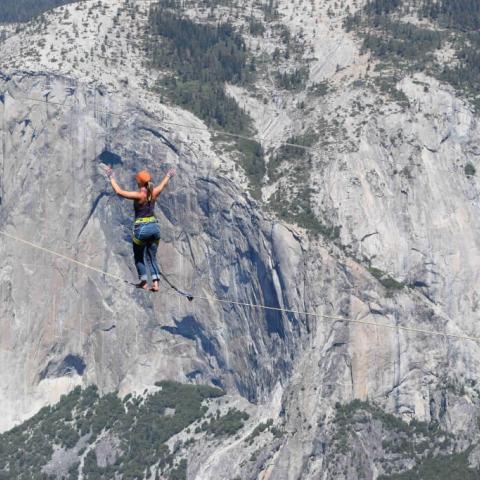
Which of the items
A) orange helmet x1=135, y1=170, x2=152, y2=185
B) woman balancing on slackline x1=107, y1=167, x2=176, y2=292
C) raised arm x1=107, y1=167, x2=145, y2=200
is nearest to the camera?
orange helmet x1=135, y1=170, x2=152, y2=185

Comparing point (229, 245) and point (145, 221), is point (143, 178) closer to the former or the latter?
point (145, 221)

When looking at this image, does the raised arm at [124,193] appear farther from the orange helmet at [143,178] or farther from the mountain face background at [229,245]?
the mountain face background at [229,245]

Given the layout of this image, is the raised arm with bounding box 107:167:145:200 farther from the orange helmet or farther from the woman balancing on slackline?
the orange helmet

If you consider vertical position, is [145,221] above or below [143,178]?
below

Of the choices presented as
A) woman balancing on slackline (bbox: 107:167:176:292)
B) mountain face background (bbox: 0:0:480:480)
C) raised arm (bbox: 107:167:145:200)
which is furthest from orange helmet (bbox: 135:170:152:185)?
mountain face background (bbox: 0:0:480:480)

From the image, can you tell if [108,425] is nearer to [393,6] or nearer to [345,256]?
[345,256]

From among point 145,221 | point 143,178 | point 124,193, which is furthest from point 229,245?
point 143,178

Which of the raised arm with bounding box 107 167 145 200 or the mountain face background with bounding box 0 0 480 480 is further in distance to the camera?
the mountain face background with bounding box 0 0 480 480
